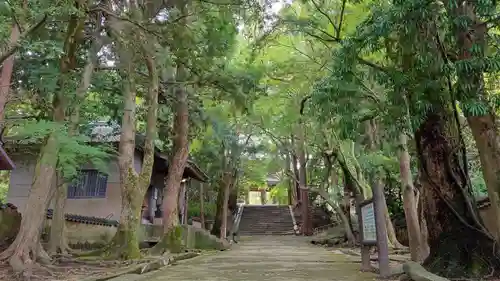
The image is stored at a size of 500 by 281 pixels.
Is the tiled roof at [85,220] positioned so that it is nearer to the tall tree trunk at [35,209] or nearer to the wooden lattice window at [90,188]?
the wooden lattice window at [90,188]

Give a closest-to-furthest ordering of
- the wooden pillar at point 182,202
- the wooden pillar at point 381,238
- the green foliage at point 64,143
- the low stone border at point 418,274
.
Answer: the low stone border at point 418,274, the green foliage at point 64,143, the wooden pillar at point 381,238, the wooden pillar at point 182,202

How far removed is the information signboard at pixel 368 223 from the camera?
27.5 feet

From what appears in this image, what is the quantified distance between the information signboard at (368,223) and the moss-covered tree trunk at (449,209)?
3.35ft

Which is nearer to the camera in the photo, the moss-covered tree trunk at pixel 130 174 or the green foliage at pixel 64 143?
the green foliage at pixel 64 143

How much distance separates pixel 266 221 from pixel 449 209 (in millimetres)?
29195

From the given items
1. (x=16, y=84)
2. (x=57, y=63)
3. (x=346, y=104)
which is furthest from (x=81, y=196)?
(x=346, y=104)

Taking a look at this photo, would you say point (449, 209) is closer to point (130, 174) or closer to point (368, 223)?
point (368, 223)

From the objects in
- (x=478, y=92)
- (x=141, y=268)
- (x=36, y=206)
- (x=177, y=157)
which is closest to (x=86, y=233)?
(x=177, y=157)

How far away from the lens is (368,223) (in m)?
8.79

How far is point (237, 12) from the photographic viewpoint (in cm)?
1093

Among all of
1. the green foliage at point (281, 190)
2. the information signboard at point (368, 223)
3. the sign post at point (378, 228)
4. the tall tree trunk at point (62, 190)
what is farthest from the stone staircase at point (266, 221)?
the sign post at point (378, 228)

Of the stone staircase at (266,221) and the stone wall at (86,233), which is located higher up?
the stone staircase at (266,221)

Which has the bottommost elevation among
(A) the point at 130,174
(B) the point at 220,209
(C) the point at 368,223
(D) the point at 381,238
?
(D) the point at 381,238

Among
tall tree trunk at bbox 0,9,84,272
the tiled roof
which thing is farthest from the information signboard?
the tiled roof
